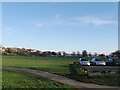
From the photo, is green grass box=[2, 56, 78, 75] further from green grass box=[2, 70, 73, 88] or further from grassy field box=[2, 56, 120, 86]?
green grass box=[2, 70, 73, 88]

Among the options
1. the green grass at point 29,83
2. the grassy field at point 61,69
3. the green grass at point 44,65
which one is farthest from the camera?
the green grass at point 44,65

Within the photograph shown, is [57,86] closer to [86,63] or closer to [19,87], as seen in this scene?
[19,87]

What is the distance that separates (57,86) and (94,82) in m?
5.17

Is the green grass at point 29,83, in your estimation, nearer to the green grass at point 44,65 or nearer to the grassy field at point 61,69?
the grassy field at point 61,69

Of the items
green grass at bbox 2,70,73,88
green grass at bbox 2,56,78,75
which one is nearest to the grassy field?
green grass at bbox 2,56,78,75

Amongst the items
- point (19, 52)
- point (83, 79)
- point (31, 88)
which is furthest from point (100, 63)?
point (19, 52)

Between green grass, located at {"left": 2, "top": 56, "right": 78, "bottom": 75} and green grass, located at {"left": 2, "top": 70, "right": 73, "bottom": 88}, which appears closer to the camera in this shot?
green grass, located at {"left": 2, "top": 70, "right": 73, "bottom": 88}

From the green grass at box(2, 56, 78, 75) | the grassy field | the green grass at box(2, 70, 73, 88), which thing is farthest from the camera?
the green grass at box(2, 56, 78, 75)

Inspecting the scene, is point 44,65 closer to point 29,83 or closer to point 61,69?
point 61,69

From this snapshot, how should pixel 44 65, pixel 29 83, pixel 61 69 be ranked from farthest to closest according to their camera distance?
pixel 44 65 → pixel 61 69 → pixel 29 83

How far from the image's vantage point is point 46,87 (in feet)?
66.2

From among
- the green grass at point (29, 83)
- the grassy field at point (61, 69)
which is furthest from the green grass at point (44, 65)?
the green grass at point (29, 83)

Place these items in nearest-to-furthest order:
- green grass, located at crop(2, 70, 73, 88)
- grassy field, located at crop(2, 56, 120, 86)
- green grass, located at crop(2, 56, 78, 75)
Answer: green grass, located at crop(2, 70, 73, 88) → grassy field, located at crop(2, 56, 120, 86) → green grass, located at crop(2, 56, 78, 75)

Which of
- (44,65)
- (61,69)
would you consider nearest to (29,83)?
(61,69)
